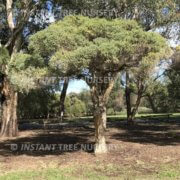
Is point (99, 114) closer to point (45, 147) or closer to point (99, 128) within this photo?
point (99, 128)

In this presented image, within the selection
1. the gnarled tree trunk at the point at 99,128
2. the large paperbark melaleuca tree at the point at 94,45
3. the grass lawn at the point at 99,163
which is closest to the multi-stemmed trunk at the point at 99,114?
the gnarled tree trunk at the point at 99,128

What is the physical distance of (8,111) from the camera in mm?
19172

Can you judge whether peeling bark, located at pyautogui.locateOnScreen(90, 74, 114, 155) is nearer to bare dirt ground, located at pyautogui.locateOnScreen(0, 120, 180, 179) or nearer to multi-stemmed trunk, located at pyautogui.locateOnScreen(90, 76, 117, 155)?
multi-stemmed trunk, located at pyautogui.locateOnScreen(90, 76, 117, 155)

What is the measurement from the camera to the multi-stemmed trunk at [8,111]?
19042 mm

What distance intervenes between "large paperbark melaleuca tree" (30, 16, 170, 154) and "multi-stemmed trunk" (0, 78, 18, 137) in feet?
27.7

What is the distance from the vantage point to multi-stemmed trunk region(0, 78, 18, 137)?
1904cm

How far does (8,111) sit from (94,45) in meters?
10.1

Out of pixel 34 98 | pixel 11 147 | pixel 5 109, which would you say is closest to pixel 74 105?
pixel 34 98

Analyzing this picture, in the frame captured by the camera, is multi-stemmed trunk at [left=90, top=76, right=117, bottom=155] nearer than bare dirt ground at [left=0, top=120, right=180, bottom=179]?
No

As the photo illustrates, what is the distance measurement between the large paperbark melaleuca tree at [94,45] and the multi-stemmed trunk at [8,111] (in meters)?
8.46

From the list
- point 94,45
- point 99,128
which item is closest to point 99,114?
point 99,128
